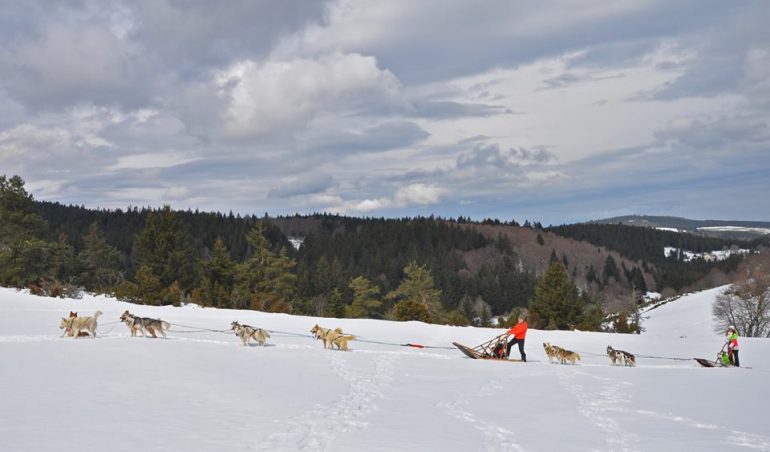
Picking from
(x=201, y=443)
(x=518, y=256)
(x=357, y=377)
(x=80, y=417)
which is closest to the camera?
(x=201, y=443)

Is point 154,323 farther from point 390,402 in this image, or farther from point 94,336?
point 390,402

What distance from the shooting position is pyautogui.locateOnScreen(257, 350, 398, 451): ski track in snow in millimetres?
7074

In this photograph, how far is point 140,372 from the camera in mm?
11367

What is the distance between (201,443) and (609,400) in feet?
29.9

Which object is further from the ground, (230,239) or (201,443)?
(230,239)

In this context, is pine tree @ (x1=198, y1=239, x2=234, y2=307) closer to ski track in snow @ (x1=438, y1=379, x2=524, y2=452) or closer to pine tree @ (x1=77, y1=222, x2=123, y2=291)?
pine tree @ (x1=77, y1=222, x2=123, y2=291)

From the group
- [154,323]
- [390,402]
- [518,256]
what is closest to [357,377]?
[390,402]

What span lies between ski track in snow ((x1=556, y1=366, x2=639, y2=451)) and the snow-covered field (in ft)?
0.16

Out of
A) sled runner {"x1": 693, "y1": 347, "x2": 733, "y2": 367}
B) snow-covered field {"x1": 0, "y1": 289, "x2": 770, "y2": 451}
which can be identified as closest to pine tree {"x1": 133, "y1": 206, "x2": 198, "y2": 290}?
snow-covered field {"x1": 0, "y1": 289, "x2": 770, "y2": 451}

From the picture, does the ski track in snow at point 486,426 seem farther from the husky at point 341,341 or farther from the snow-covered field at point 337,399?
the husky at point 341,341

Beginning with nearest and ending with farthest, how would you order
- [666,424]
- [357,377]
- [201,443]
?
[201,443] → [666,424] → [357,377]

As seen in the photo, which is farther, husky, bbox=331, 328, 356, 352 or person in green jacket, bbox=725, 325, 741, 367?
person in green jacket, bbox=725, 325, 741, 367

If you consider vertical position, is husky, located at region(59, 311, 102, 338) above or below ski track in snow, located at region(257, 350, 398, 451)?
above

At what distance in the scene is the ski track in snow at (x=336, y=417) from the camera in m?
7.07
